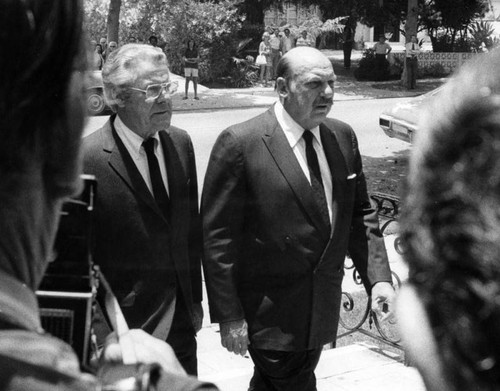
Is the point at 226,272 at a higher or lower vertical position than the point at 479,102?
lower

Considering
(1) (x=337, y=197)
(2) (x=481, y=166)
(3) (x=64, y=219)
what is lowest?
(1) (x=337, y=197)

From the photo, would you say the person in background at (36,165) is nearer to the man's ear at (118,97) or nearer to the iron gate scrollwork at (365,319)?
the man's ear at (118,97)

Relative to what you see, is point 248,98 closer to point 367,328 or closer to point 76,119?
point 367,328

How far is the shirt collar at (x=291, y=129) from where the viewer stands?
3.90m

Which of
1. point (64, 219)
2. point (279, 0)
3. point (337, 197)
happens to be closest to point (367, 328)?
point (337, 197)

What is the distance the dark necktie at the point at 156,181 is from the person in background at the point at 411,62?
77.1 ft

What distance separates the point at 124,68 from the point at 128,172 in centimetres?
52

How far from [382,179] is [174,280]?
843cm

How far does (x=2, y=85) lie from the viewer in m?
0.99

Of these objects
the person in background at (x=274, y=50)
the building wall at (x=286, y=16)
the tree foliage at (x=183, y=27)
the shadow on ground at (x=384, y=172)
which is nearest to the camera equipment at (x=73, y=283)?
the shadow on ground at (x=384, y=172)

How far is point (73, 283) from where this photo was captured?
146 centimetres

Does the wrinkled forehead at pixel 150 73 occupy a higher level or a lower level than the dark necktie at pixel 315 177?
higher

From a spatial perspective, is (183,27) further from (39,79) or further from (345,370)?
(39,79)

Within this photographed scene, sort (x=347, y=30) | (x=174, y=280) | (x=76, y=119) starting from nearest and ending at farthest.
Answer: (x=76, y=119) → (x=174, y=280) → (x=347, y=30)
